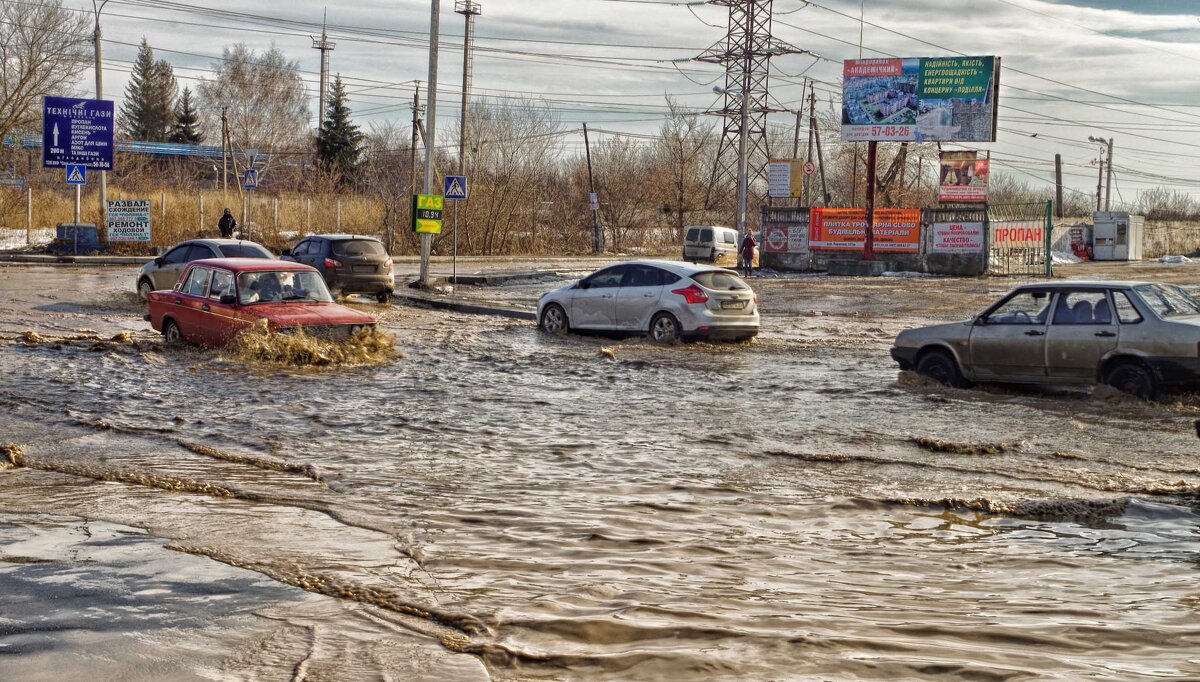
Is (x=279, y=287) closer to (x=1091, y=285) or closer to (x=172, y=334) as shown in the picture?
(x=172, y=334)

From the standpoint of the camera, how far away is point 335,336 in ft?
50.2

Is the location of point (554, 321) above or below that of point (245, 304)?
below

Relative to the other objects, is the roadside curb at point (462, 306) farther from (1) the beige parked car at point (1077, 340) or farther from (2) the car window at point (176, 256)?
(1) the beige parked car at point (1077, 340)

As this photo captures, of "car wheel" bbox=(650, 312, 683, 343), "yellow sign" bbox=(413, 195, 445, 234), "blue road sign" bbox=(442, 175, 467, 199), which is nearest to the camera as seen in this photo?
"car wheel" bbox=(650, 312, 683, 343)

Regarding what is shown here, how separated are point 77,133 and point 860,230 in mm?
27614

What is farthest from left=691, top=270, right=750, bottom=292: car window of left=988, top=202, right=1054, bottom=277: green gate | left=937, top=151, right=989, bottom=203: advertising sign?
left=937, top=151, right=989, bottom=203: advertising sign

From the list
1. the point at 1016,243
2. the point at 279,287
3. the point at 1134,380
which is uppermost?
the point at 1016,243

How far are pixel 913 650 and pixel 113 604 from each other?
3364 millimetres

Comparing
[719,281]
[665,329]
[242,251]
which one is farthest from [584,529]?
[242,251]

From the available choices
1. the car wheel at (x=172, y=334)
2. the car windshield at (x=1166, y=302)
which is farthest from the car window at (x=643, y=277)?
the car windshield at (x=1166, y=302)

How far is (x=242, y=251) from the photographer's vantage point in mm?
24062

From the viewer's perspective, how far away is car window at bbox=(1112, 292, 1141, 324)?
1220 cm

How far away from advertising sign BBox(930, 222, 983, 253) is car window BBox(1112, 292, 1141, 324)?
31157 millimetres

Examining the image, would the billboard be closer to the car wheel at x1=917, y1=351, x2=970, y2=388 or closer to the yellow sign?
the yellow sign
